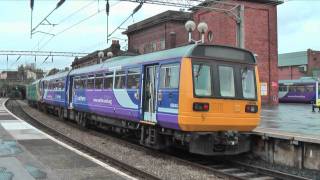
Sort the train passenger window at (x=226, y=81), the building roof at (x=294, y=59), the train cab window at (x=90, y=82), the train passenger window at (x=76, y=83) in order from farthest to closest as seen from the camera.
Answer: the building roof at (x=294, y=59)
the train passenger window at (x=76, y=83)
the train cab window at (x=90, y=82)
the train passenger window at (x=226, y=81)

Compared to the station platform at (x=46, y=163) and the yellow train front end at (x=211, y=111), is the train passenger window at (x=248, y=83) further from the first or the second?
the station platform at (x=46, y=163)

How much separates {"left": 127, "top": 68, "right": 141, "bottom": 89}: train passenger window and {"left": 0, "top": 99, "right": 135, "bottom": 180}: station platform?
265cm

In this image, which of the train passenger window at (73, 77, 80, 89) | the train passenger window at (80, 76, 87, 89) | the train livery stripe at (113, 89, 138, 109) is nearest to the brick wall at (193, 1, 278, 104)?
the train passenger window at (73, 77, 80, 89)

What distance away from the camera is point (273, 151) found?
45.2 feet

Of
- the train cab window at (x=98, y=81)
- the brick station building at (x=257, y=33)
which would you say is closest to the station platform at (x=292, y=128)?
the train cab window at (x=98, y=81)

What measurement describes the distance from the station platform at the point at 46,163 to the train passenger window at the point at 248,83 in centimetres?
419

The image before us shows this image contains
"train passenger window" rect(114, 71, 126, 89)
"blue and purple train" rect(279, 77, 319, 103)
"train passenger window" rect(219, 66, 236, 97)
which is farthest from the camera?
"blue and purple train" rect(279, 77, 319, 103)

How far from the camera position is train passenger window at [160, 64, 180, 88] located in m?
13.1

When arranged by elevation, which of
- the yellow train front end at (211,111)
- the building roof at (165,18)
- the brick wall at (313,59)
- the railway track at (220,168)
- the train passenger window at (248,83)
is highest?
the building roof at (165,18)

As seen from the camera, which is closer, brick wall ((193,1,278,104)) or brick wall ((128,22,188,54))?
brick wall ((193,1,278,104))

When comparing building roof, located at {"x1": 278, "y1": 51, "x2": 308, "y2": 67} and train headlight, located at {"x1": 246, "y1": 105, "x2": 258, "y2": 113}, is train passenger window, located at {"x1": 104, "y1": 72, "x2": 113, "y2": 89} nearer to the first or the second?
train headlight, located at {"x1": 246, "y1": 105, "x2": 258, "y2": 113}

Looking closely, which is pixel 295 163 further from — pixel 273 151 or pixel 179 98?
pixel 179 98

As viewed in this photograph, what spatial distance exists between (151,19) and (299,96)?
62.9 ft

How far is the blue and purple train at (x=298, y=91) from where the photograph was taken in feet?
187
